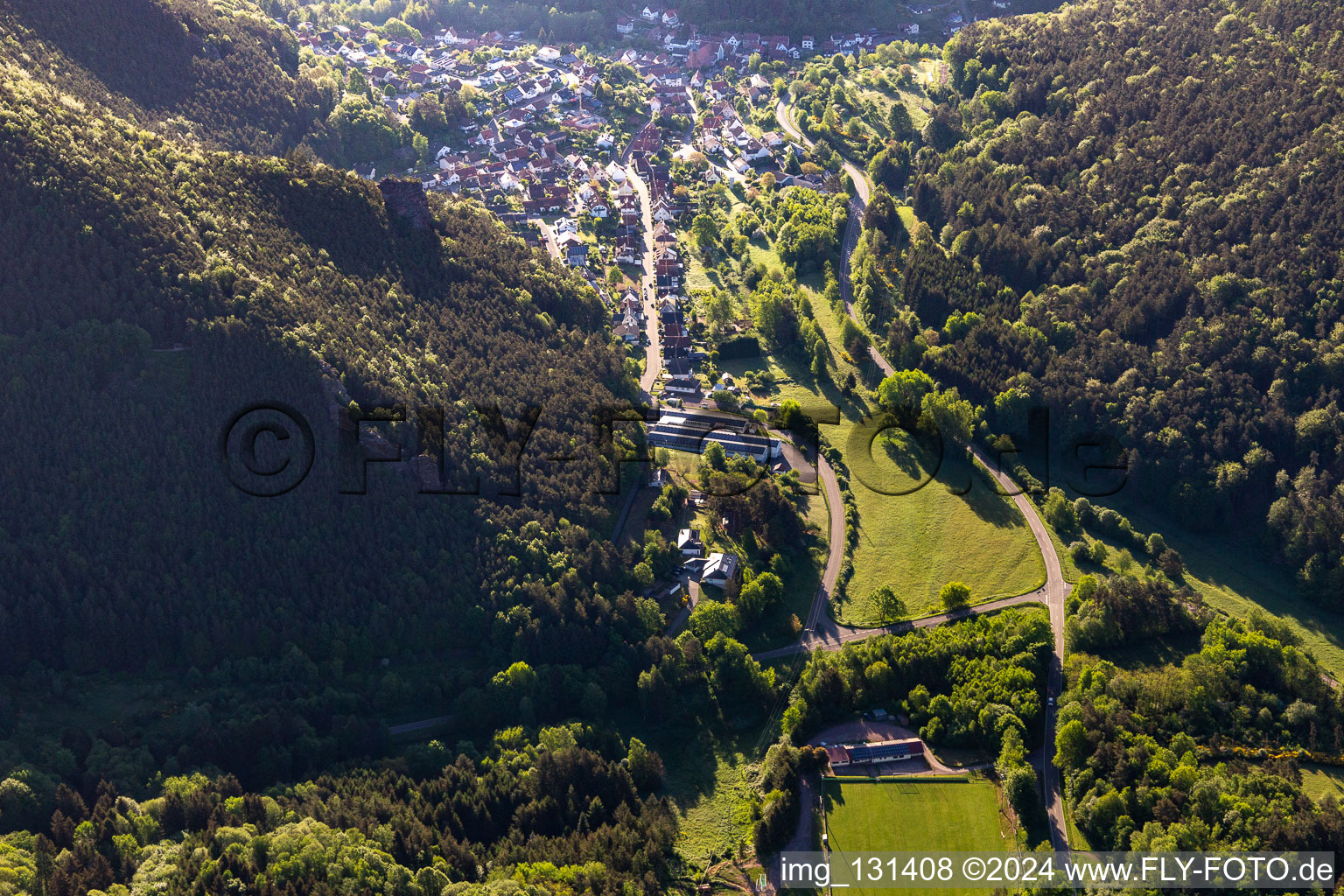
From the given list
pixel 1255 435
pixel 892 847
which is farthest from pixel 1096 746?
pixel 1255 435

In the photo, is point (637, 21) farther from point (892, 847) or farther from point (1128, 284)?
point (892, 847)

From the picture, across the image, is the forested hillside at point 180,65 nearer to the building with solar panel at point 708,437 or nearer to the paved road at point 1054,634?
the building with solar panel at point 708,437

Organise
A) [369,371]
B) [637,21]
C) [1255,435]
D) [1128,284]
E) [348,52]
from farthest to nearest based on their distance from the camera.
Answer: [637,21]
[348,52]
[1128,284]
[1255,435]
[369,371]

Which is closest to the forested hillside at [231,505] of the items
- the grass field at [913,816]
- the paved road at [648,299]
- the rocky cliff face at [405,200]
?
the rocky cliff face at [405,200]

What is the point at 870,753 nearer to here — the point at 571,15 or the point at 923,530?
the point at 923,530

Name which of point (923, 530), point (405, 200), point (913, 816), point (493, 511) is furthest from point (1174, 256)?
point (405, 200)

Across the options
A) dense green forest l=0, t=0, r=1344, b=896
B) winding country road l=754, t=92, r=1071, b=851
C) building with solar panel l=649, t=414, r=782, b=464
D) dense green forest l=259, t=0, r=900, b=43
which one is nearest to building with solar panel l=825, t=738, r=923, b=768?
dense green forest l=0, t=0, r=1344, b=896
